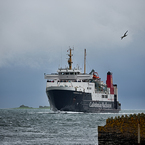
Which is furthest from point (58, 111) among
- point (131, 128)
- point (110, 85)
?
point (131, 128)

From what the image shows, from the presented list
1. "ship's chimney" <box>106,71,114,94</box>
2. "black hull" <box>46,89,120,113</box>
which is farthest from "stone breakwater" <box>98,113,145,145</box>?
"ship's chimney" <box>106,71,114,94</box>

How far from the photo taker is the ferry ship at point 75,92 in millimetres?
63625

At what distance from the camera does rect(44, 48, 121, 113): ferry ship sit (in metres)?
63.6

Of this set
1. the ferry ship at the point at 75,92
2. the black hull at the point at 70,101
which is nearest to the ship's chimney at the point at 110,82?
the ferry ship at the point at 75,92

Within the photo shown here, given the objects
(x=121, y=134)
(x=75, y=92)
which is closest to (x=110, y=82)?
(x=75, y=92)

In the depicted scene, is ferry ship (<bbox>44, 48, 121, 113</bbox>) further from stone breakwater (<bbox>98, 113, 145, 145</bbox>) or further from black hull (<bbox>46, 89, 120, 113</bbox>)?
stone breakwater (<bbox>98, 113, 145, 145</bbox>)

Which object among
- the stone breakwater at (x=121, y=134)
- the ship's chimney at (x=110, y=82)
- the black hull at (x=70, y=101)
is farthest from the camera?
the ship's chimney at (x=110, y=82)

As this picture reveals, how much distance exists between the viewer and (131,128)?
18125mm

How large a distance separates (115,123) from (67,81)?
49.3 m

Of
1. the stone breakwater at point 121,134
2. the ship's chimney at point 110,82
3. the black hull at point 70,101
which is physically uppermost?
the ship's chimney at point 110,82

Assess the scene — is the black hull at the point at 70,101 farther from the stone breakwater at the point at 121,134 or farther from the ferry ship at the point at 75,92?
the stone breakwater at the point at 121,134

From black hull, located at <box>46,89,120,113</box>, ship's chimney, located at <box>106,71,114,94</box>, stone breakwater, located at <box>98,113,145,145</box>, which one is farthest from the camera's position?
ship's chimney, located at <box>106,71,114,94</box>

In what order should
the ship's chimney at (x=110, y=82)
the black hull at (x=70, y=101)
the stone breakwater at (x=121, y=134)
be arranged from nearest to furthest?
the stone breakwater at (x=121, y=134) < the black hull at (x=70, y=101) < the ship's chimney at (x=110, y=82)

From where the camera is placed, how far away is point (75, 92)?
64.5m
